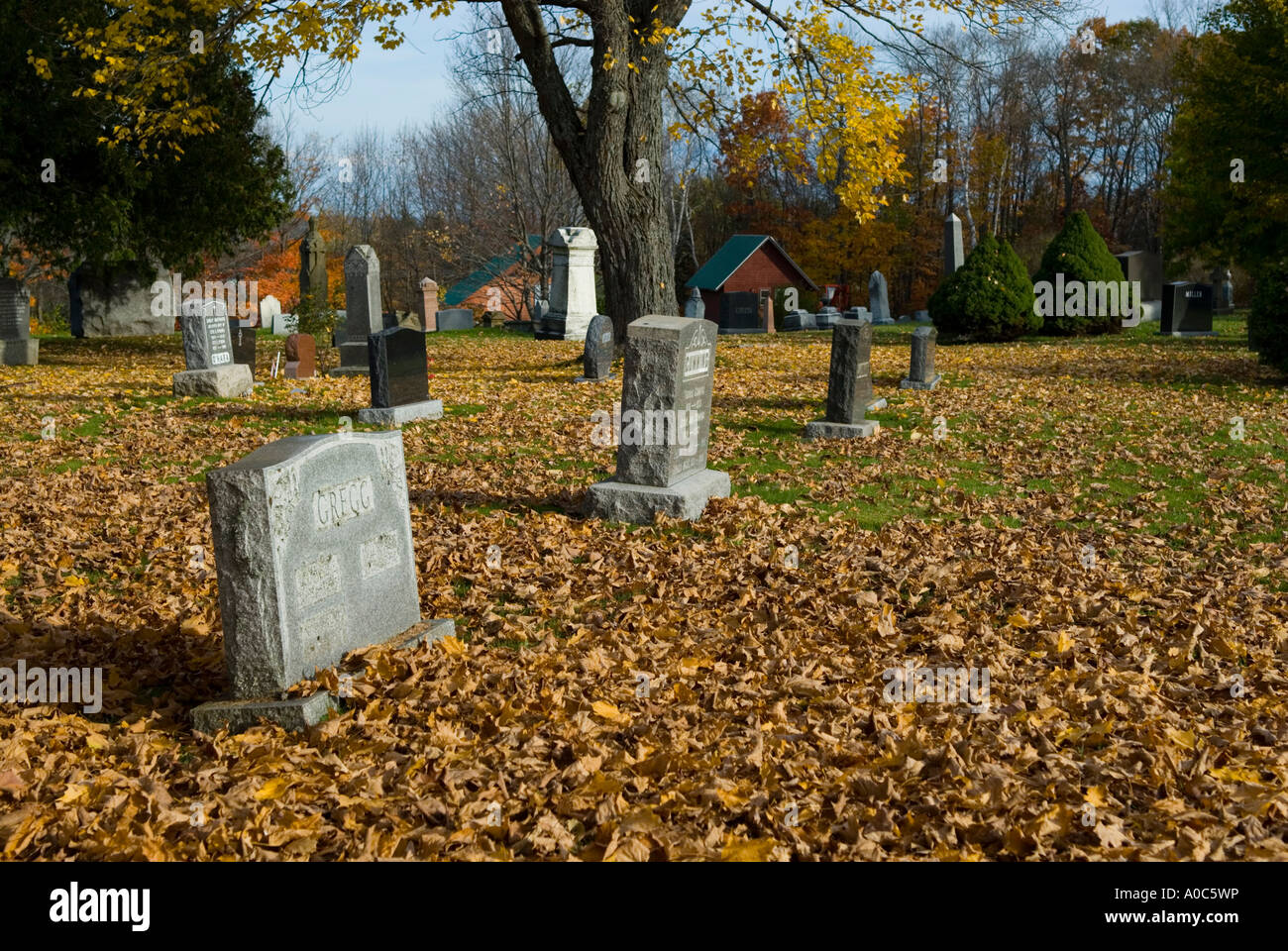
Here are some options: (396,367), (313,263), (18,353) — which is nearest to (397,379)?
(396,367)

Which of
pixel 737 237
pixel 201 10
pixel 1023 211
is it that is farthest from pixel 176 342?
pixel 1023 211

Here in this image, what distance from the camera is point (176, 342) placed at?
2311 centimetres

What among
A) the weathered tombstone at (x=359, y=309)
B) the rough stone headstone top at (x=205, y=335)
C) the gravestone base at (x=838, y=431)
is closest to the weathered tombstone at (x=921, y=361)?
the gravestone base at (x=838, y=431)

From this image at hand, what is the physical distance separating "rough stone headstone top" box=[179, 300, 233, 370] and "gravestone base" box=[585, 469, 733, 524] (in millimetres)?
8150

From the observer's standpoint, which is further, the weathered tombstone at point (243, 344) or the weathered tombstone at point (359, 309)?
the weathered tombstone at point (359, 309)

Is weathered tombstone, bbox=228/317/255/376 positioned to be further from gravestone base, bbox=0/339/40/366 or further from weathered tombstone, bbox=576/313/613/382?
weathered tombstone, bbox=576/313/613/382

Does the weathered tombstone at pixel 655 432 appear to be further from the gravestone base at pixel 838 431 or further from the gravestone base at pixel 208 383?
the gravestone base at pixel 208 383

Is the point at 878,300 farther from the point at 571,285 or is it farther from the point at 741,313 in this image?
the point at 571,285

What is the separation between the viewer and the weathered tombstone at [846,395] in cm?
1167

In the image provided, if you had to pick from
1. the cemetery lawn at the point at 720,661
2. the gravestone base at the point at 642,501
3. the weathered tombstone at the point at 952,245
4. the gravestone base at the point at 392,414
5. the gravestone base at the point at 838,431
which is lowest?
the cemetery lawn at the point at 720,661

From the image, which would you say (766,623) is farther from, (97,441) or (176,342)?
(176,342)

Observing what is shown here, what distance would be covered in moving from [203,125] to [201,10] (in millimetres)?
3368

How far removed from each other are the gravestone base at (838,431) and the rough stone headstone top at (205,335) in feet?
26.7

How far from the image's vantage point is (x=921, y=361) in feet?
49.3
